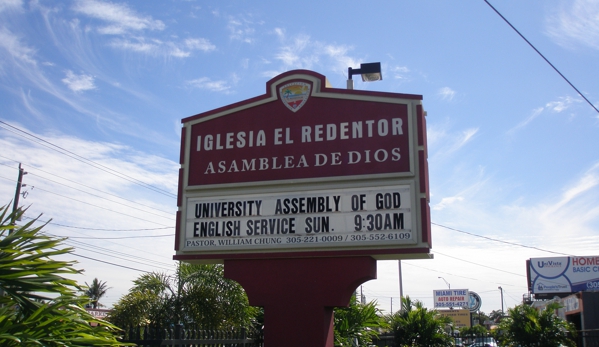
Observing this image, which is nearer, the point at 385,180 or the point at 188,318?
the point at 385,180

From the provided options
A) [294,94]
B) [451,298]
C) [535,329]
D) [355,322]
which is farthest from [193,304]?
[451,298]

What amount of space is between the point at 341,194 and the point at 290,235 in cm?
103

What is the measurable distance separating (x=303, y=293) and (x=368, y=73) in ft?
14.1

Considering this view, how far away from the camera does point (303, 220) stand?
905 cm

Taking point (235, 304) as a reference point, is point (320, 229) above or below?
above

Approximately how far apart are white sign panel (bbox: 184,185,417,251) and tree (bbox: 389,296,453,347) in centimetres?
923

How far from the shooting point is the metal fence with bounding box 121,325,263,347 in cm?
815

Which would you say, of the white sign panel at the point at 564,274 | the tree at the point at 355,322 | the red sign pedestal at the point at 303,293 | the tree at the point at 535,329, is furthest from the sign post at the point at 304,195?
the white sign panel at the point at 564,274

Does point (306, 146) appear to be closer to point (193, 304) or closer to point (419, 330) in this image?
point (193, 304)

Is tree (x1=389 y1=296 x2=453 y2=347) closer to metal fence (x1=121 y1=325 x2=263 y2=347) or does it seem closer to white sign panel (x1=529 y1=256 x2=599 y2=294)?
metal fence (x1=121 y1=325 x2=263 y2=347)

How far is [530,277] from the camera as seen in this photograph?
57906 mm

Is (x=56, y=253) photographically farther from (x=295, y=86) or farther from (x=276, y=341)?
(x=295, y=86)

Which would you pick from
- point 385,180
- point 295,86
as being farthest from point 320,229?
point 295,86

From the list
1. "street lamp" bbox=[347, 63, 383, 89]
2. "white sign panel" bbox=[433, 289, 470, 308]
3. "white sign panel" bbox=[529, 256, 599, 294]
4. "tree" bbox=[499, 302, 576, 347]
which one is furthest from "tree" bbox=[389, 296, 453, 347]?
"white sign panel" bbox=[433, 289, 470, 308]
